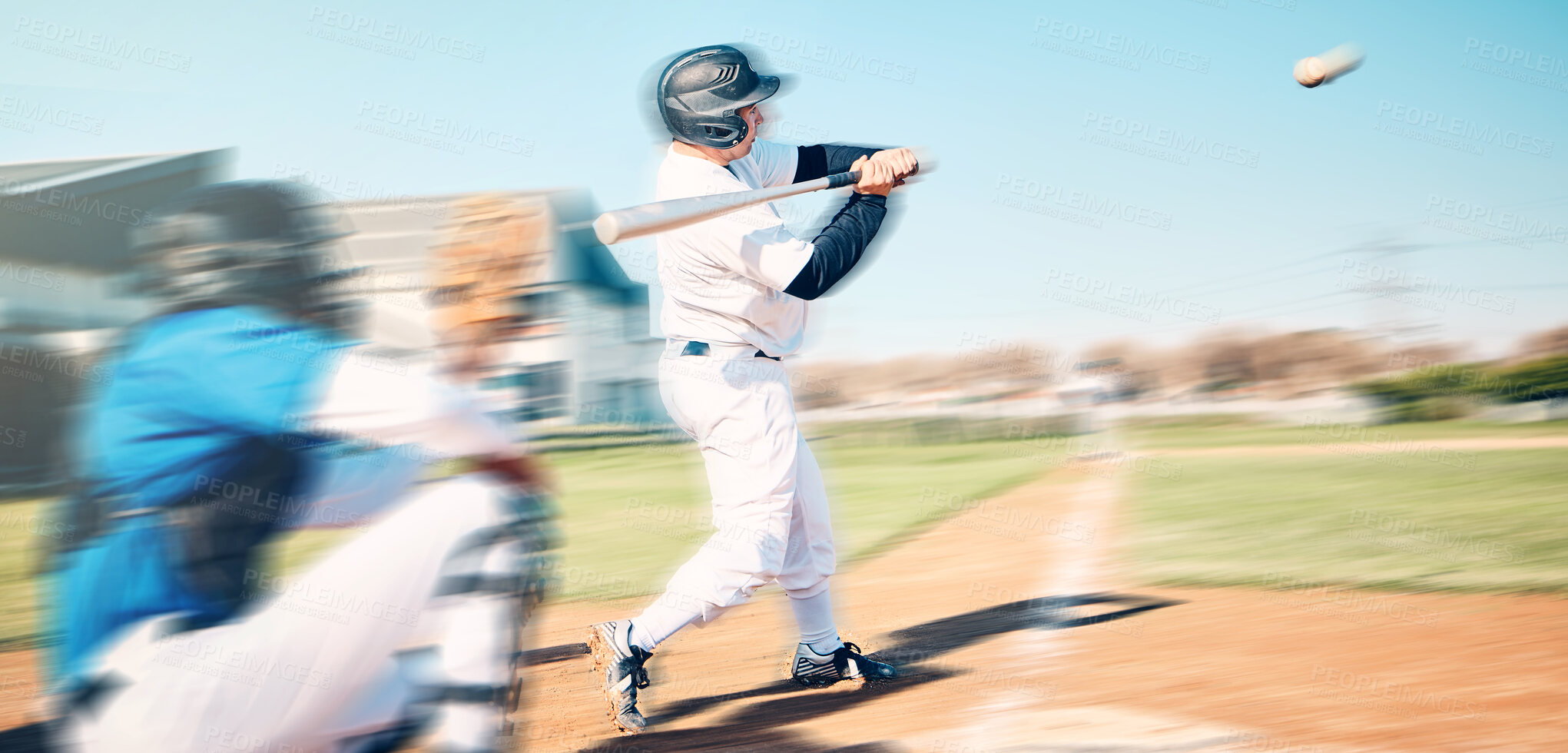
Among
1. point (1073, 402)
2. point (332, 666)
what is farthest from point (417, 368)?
point (1073, 402)

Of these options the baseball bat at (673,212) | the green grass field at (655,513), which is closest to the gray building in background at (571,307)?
the green grass field at (655,513)

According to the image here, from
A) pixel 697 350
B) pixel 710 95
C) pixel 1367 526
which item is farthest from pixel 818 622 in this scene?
pixel 1367 526

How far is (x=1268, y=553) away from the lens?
536 centimetres

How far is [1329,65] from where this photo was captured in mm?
3164

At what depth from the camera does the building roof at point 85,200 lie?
14.6m

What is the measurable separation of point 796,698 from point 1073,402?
1787 cm

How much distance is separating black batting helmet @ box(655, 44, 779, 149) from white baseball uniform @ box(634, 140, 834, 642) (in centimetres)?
9

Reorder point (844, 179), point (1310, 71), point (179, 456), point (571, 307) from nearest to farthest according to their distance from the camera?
point (179, 456), point (844, 179), point (1310, 71), point (571, 307)

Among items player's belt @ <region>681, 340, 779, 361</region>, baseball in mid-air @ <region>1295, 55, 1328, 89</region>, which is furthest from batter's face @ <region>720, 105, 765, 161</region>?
baseball in mid-air @ <region>1295, 55, 1328, 89</region>

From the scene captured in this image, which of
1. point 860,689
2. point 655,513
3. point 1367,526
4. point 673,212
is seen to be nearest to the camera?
point 673,212

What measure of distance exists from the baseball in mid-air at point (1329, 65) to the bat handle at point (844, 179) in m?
1.75

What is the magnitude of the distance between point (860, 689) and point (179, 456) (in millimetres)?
2217

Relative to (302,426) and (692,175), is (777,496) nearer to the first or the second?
(692,175)

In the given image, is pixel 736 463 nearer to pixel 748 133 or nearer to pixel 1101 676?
pixel 748 133
